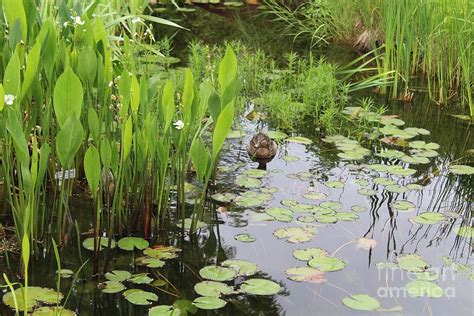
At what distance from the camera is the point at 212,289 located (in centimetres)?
224

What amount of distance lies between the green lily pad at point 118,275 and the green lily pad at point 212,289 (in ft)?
0.72

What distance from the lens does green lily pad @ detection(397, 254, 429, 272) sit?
2426 millimetres

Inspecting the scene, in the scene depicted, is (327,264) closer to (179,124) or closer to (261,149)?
(179,124)

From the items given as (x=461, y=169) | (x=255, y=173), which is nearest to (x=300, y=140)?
(x=255, y=173)

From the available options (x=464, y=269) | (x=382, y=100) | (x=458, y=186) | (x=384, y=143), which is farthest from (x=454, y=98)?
(x=464, y=269)

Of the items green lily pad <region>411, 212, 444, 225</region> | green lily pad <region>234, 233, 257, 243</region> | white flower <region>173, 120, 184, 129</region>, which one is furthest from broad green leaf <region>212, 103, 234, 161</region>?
green lily pad <region>411, 212, 444, 225</region>

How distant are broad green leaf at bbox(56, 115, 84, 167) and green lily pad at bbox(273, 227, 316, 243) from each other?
815 millimetres

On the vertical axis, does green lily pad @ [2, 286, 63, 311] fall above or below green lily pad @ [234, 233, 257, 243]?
below

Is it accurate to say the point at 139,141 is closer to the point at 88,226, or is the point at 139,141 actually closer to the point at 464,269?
the point at 88,226

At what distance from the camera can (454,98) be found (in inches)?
169

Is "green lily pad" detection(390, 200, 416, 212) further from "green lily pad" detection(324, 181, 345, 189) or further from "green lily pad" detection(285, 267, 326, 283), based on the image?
"green lily pad" detection(285, 267, 326, 283)

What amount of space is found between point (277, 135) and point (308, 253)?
1.17m


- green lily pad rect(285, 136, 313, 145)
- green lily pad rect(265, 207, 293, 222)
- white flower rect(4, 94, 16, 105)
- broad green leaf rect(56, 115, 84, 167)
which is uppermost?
white flower rect(4, 94, 16, 105)

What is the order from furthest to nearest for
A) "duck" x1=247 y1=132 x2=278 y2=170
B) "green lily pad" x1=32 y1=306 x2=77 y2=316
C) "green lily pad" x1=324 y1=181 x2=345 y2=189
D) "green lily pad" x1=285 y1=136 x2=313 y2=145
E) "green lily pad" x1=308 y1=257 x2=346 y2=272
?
"green lily pad" x1=285 y1=136 x2=313 y2=145
"duck" x1=247 y1=132 x2=278 y2=170
"green lily pad" x1=324 y1=181 x2=345 y2=189
"green lily pad" x1=308 y1=257 x2=346 y2=272
"green lily pad" x1=32 y1=306 x2=77 y2=316
